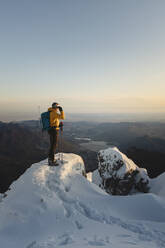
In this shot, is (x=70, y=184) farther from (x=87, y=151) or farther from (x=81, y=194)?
(x=87, y=151)

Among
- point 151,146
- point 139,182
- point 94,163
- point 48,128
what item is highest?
point 48,128

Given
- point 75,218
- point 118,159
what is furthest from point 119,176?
point 75,218

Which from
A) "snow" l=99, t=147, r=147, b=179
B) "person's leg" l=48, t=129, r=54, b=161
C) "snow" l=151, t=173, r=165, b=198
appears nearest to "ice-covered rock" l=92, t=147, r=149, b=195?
"snow" l=99, t=147, r=147, b=179

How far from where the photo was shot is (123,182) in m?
17.8

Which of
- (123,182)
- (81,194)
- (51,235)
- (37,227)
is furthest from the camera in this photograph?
(123,182)

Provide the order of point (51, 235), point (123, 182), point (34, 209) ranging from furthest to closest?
point (123, 182)
point (34, 209)
point (51, 235)

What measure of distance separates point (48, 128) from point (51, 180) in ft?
10.3

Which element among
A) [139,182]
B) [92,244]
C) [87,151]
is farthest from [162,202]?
[87,151]

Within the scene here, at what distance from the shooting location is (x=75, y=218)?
16.4 ft

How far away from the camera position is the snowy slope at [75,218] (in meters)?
3.88

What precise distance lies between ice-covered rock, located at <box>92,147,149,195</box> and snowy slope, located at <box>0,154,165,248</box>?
11.5m

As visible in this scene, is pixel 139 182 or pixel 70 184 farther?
pixel 139 182

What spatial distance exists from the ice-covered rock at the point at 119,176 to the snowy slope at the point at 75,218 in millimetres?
11474

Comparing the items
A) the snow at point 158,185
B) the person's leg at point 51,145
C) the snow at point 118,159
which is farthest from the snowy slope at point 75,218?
the snow at point 158,185
